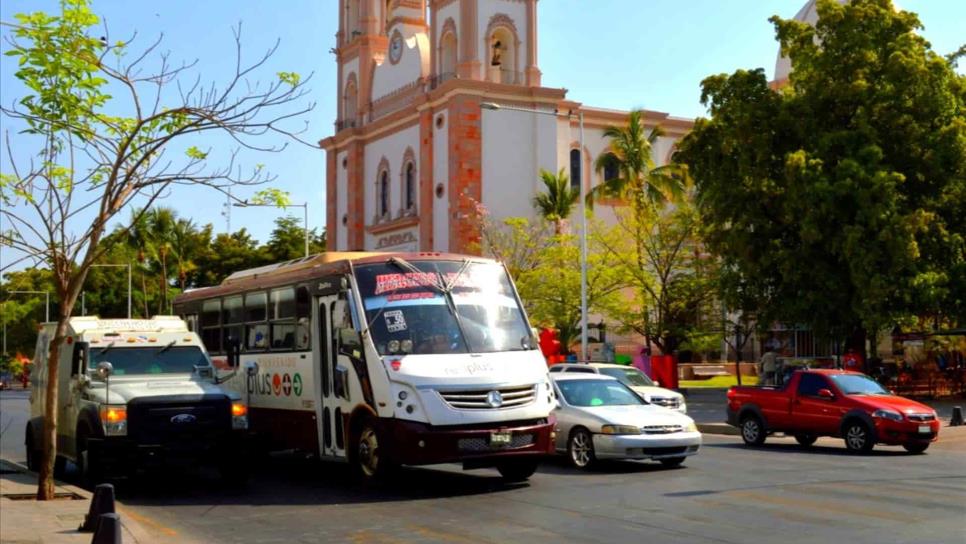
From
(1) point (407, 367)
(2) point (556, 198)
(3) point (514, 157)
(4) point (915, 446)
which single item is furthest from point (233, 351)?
(3) point (514, 157)

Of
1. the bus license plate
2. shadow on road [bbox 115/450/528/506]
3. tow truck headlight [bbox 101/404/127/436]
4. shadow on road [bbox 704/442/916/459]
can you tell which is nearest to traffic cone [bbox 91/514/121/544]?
shadow on road [bbox 115/450/528/506]

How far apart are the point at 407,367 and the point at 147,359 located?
4.54 meters

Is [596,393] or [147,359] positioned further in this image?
[596,393]

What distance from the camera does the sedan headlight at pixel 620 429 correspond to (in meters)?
16.5

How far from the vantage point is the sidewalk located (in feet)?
36.0

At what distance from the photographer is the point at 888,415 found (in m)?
20.1

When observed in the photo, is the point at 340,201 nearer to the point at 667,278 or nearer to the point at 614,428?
the point at 667,278

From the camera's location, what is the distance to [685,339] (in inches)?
1732

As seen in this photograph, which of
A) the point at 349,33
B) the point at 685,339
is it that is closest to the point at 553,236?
the point at 685,339

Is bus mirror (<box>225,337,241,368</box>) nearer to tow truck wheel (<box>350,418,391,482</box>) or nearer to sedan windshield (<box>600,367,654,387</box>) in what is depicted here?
tow truck wheel (<box>350,418,391,482</box>)

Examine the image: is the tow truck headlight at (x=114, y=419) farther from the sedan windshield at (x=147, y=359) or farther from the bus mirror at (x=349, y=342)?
the bus mirror at (x=349, y=342)

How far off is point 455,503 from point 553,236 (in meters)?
39.3

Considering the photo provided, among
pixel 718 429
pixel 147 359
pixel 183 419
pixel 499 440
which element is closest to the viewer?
pixel 499 440

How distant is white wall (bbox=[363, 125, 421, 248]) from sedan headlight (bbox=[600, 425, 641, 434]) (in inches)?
1806
